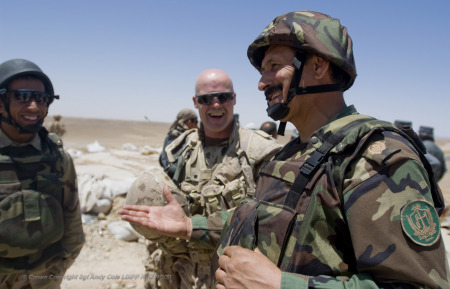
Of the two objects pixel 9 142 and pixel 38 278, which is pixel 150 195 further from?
pixel 9 142

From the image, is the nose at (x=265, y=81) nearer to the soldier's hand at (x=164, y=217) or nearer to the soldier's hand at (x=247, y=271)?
the soldier's hand at (x=247, y=271)

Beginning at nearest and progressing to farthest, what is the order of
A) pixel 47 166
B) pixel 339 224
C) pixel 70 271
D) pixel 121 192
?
1. pixel 339 224
2. pixel 47 166
3. pixel 70 271
4. pixel 121 192

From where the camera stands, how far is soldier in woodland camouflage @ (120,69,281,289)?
2.48 metres

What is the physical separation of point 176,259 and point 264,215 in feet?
6.07

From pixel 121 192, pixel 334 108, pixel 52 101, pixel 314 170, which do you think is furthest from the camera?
pixel 121 192

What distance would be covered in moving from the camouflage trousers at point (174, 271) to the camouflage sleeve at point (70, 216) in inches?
29.5

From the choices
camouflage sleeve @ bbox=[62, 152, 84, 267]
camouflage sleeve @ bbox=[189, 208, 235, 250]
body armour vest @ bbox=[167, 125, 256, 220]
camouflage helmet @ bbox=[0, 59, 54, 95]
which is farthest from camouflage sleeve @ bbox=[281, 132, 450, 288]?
camouflage helmet @ bbox=[0, 59, 54, 95]

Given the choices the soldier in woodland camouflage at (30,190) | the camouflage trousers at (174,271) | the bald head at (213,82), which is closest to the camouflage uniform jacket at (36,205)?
the soldier in woodland camouflage at (30,190)

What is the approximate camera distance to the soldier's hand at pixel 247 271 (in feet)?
4.12

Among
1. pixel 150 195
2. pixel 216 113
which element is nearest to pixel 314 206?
pixel 150 195

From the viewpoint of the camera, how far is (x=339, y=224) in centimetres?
126

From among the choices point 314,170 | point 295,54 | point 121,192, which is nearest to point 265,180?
point 314,170

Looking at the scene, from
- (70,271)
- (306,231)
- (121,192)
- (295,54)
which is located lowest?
(70,271)

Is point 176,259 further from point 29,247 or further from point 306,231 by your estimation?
point 306,231
